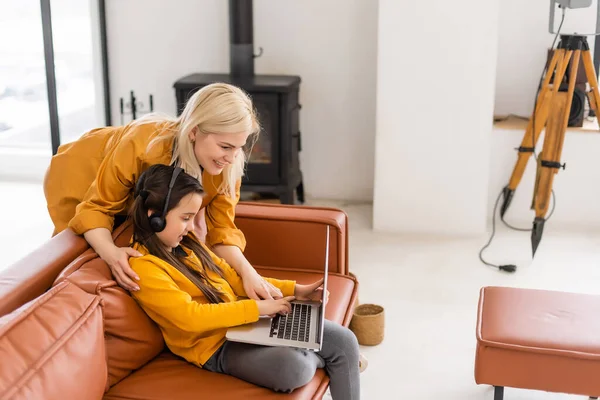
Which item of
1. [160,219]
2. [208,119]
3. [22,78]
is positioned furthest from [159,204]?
[22,78]

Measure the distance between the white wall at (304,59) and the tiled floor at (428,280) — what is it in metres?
0.27

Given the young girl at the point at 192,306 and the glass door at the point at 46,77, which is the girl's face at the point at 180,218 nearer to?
the young girl at the point at 192,306

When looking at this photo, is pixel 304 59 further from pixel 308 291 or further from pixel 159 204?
pixel 159 204

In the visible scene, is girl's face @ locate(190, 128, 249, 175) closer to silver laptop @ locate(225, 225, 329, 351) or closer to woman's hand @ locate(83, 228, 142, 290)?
woman's hand @ locate(83, 228, 142, 290)

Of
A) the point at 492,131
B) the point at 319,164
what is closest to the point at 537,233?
the point at 492,131

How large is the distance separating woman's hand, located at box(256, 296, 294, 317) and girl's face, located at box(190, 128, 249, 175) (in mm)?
414

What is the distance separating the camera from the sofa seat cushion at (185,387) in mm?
1895

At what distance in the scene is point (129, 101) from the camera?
15.6ft

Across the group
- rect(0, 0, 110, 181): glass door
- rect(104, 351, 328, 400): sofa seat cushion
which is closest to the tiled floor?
rect(0, 0, 110, 181): glass door

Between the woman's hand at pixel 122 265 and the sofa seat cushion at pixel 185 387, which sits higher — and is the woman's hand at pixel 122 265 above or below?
above

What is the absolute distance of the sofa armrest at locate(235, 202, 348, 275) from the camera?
2.67 meters

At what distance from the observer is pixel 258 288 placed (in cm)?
227

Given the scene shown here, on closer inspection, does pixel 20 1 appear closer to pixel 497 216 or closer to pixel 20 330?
pixel 497 216

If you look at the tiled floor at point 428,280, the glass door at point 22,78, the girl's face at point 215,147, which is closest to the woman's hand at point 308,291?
the girl's face at point 215,147
